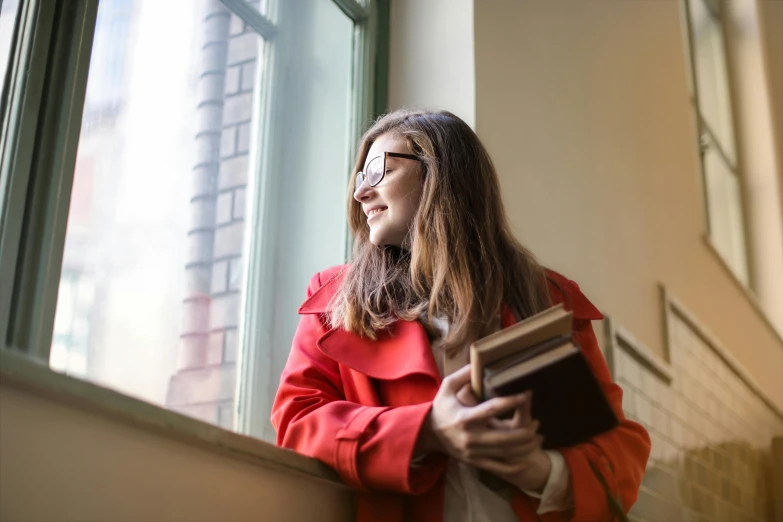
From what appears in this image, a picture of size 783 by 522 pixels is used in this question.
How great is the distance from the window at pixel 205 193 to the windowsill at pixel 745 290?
7.67 feet

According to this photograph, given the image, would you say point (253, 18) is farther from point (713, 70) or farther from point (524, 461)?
point (713, 70)

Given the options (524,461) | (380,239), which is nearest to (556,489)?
(524,461)

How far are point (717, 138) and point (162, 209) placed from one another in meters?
4.23

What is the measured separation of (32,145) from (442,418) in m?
0.75

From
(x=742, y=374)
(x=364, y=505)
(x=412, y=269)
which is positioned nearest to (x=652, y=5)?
(x=742, y=374)

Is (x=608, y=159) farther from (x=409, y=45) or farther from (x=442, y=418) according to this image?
(x=442, y=418)

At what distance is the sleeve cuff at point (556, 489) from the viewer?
1354mm

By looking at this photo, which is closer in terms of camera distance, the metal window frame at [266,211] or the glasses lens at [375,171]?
the glasses lens at [375,171]

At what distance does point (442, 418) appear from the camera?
1331mm

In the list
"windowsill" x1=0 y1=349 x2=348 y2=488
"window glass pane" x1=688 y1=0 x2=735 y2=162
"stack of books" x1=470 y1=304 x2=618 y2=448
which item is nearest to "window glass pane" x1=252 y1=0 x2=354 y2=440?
"windowsill" x1=0 y1=349 x2=348 y2=488

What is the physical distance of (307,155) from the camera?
2.22 metres

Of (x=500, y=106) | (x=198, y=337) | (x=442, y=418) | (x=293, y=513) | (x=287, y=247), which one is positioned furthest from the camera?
(x=500, y=106)

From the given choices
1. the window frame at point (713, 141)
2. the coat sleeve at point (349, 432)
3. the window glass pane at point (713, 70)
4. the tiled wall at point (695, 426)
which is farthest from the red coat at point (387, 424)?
the window glass pane at point (713, 70)

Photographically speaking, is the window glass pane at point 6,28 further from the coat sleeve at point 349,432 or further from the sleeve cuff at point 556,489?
the sleeve cuff at point 556,489
